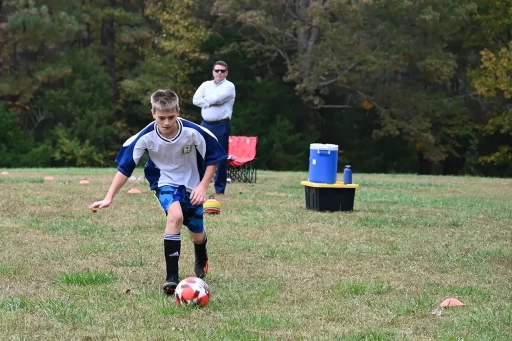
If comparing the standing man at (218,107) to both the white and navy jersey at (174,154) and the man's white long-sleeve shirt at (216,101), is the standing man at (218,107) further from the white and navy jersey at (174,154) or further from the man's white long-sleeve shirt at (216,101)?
the white and navy jersey at (174,154)

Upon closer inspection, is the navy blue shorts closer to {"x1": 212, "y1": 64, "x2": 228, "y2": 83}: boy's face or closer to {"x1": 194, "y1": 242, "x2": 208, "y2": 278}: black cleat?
Result: {"x1": 194, "y1": 242, "x2": 208, "y2": 278}: black cleat

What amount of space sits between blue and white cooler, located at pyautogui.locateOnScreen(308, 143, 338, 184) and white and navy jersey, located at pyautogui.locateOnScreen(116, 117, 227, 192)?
5.02 metres

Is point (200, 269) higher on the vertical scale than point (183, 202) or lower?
lower

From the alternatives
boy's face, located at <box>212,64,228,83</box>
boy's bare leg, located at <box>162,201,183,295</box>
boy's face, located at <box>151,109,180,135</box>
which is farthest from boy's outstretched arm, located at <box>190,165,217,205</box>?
boy's face, located at <box>212,64,228,83</box>

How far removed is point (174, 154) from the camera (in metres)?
6.63

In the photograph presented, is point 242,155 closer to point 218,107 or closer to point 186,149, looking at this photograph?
point 218,107


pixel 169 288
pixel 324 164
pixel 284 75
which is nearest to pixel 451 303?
pixel 169 288

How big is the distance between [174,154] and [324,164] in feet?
17.3

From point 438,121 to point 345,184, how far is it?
28391 millimetres

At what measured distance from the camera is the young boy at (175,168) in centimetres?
646

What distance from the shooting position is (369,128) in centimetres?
4153

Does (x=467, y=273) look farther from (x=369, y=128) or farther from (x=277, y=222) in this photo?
(x=369, y=128)

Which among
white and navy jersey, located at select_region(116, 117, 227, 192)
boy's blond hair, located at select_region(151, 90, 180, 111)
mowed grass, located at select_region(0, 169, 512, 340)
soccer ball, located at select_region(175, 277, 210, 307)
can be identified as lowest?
mowed grass, located at select_region(0, 169, 512, 340)

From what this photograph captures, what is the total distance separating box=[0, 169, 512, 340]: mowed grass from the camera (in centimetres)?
526
